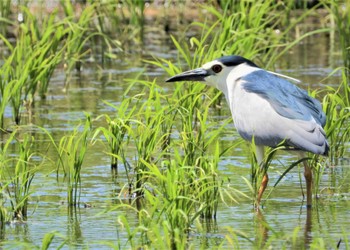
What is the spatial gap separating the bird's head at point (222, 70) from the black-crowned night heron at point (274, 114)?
2 cm

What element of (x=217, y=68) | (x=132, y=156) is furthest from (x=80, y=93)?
(x=217, y=68)

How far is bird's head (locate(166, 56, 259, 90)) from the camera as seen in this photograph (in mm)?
7371

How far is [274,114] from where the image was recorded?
6781 mm

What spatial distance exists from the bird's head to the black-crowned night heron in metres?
0.02

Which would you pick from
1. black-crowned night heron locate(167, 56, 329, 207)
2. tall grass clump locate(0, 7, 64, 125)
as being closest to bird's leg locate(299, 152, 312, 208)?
black-crowned night heron locate(167, 56, 329, 207)

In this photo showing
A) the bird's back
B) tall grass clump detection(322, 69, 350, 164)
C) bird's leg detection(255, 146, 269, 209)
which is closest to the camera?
the bird's back

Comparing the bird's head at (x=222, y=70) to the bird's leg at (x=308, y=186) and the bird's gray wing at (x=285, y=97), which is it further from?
the bird's leg at (x=308, y=186)

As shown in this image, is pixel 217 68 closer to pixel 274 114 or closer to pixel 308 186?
pixel 274 114

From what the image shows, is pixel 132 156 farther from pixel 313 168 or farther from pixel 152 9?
pixel 152 9

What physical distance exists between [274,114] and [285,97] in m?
0.14

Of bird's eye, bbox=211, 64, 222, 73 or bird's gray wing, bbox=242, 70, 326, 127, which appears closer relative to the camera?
bird's gray wing, bbox=242, 70, 326, 127

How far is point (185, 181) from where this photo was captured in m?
5.95

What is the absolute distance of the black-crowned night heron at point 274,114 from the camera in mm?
6566

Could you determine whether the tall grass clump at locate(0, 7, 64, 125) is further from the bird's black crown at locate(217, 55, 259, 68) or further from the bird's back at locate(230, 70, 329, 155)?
the bird's back at locate(230, 70, 329, 155)
